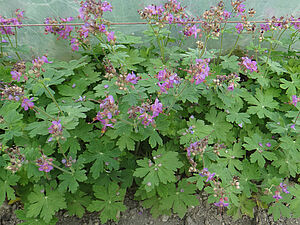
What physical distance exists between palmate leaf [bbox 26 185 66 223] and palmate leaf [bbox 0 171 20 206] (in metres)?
0.19

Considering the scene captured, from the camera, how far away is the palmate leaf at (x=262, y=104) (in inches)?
127

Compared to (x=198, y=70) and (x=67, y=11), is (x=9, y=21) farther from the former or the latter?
(x=198, y=70)

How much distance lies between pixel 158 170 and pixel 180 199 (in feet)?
1.82

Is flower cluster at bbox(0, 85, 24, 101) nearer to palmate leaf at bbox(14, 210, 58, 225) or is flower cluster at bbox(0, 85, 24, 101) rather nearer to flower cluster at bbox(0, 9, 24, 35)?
palmate leaf at bbox(14, 210, 58, 225)

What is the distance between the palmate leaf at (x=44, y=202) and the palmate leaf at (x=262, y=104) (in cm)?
270

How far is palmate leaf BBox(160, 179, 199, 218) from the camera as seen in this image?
2.79 metres

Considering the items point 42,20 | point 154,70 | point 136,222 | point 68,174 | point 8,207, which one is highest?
point 42,20

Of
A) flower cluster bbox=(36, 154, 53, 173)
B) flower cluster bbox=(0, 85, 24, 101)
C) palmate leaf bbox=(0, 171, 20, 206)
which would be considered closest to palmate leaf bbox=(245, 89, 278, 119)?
flower cluster bbox=(36, 154, 53, 173)

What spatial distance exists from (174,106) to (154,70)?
0.68 metres

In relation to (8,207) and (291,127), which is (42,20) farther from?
(291,127)

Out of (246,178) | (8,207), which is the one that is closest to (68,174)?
(8,207)

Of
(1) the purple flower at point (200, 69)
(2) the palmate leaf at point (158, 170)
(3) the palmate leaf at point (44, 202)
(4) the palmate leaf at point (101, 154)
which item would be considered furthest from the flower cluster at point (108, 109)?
(3) the palmate leaf at point (44, 202)

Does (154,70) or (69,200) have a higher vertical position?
(154,70)

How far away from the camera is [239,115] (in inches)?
124
